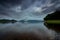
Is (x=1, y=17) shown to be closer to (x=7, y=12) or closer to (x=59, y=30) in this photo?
(x=7, y=12)

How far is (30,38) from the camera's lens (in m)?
2.71

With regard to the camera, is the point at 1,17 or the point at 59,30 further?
the point at 59,30

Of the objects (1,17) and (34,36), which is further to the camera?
(34,36)

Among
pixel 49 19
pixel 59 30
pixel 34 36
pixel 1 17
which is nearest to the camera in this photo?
pixel 1 17

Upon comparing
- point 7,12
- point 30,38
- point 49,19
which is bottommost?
point 30,38

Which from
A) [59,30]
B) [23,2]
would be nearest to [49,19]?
[59,30]

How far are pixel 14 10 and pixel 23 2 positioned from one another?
9.6 inches

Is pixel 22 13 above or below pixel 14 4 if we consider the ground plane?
below

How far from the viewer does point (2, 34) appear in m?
2.84

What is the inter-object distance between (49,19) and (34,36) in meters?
0.56

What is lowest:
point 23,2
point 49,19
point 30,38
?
point 30,38

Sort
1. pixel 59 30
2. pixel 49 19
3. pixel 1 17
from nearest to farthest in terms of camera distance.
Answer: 1. pixel 1 17
2. pixel 49 19
3. pixel 59 30

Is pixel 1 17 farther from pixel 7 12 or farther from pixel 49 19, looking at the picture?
pixel 49 19

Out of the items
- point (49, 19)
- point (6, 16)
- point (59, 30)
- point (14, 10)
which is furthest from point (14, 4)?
point (59, 30)
